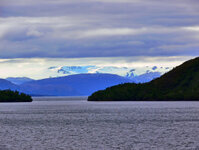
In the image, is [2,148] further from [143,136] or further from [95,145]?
[143,136]

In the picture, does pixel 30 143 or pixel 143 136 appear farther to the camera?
pixel 143 136

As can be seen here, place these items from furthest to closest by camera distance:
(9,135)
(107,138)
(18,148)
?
1. (9,135)
2. (107,138)
3. (18,148)

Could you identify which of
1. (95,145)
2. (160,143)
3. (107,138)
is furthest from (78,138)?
(160,143)

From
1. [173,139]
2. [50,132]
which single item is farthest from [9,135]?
[173,139]

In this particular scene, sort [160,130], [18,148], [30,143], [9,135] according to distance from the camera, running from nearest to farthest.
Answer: [18,148]
[30,143]
[9,135]
[160,130]

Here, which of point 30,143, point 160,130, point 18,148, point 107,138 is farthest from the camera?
point 160,130

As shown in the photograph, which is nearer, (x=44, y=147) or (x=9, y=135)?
(x=44, y=147)

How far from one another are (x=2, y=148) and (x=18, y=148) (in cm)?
285

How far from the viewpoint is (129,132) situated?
113 metres

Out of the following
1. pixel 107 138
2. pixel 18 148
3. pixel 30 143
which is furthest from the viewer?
pixel 107 138

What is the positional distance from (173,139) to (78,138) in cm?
1930

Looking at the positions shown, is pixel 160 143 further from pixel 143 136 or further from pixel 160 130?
pixel 160 130

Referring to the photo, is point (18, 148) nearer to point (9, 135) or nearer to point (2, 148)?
point (2, 148)

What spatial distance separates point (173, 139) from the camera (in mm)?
97125
